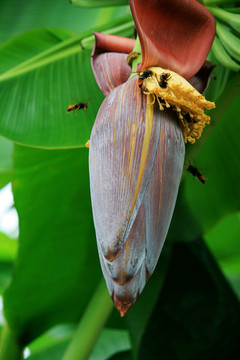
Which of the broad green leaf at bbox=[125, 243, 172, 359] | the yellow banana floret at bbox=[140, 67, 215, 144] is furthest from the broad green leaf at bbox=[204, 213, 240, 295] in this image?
the yellow banana floret at bbox=[140, 67, 215, 144]

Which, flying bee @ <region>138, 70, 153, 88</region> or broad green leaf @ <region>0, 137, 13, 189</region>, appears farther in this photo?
broad green leaf @ <region>0, 137, 13, 189</region>

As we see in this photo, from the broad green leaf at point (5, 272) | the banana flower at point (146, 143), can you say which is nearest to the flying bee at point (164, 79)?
the banana flower at point (146, 143)

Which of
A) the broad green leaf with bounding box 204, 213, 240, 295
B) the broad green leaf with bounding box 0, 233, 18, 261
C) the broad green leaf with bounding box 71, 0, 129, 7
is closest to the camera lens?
the broad green leaf with bounding box 71, 0, 129, 7

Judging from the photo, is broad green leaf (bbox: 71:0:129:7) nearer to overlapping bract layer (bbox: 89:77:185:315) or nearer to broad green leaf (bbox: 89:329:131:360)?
overlapping bract layer (bbox: 89:77:185:315)

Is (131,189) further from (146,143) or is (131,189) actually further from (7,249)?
(7,249)

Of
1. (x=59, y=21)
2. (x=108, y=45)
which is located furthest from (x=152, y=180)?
(x=59, y=21)

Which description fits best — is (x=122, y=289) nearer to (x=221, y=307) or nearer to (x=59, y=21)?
(x=221, y=307)

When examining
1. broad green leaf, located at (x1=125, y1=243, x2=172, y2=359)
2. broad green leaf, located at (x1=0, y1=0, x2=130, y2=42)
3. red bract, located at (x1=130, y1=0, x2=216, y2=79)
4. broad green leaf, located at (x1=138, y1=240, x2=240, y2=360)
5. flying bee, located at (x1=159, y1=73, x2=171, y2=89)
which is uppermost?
red bract, located at (x1=130, y1=0, x2=216, y2=79)

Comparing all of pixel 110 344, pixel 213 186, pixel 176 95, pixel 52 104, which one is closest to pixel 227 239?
pixel 213 186
